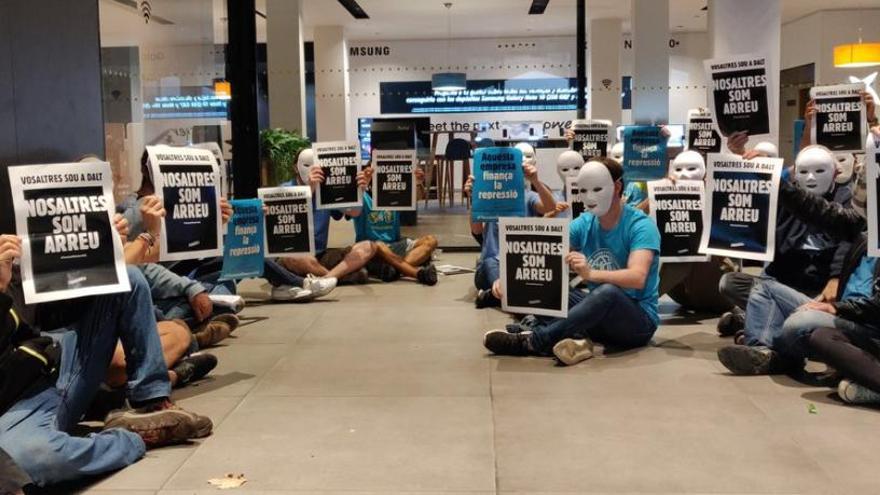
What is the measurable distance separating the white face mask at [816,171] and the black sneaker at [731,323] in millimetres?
1089

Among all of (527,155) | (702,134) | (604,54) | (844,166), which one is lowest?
(844,166)

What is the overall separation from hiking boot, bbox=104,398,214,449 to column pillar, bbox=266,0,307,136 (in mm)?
8325

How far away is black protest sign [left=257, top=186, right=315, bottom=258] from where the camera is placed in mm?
7059

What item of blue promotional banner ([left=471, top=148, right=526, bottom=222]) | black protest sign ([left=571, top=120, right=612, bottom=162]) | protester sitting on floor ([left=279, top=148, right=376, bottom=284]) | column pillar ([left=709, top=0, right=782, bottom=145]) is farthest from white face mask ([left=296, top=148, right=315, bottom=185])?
column pillar ([left=709, top=0, right=782, bottom=145])

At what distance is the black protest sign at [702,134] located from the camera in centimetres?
756

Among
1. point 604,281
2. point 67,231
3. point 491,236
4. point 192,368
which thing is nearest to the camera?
point 67,231

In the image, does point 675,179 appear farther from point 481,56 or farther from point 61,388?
point 481,56

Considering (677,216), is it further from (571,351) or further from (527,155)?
(571,351)

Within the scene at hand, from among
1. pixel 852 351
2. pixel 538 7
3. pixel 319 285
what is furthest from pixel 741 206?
pixel 538 7

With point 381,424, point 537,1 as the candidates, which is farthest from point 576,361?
point 537,1

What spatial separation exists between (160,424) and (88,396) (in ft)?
0.99

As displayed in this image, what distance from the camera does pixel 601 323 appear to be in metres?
5.24

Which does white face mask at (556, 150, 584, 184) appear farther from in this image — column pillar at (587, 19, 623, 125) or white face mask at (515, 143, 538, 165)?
column pillar at (587, 19, 623, 125)

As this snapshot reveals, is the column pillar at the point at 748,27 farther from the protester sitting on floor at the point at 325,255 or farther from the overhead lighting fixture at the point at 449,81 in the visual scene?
the protester sitting on floor at the point at 325,255
